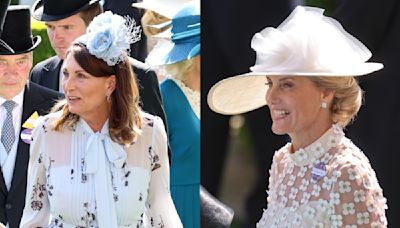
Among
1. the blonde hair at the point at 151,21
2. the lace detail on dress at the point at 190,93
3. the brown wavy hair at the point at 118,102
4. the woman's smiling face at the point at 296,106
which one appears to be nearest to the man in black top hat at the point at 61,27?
the blonde hair at the point at 151,21

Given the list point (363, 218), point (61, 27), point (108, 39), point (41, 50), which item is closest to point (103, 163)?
point (108, 39)

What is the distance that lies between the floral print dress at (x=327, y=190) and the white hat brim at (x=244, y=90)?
19cm

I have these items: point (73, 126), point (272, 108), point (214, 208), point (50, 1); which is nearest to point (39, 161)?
point (73, 126)

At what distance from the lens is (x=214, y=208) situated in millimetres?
3334

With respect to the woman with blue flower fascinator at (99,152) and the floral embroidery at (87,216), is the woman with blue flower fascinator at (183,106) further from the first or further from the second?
the floral embroidery at (87,216)

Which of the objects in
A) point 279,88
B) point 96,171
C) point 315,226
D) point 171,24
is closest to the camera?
point 315,226

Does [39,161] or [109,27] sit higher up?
[109,27]

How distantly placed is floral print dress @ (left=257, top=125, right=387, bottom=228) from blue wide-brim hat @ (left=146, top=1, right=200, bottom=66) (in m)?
1.65

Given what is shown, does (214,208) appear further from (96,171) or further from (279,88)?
(96,171)

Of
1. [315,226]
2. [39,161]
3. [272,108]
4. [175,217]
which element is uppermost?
[272,108]

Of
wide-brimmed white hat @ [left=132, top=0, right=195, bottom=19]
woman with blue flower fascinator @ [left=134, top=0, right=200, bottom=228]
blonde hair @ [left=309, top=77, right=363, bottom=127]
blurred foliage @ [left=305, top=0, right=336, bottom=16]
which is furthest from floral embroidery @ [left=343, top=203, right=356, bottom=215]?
wide-brimmed white hat @ [left=132, top=0, right=195, bottom=19]

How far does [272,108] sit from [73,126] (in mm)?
1103

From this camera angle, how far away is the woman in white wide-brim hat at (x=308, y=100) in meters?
3.04

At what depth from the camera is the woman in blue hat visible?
4.82m
